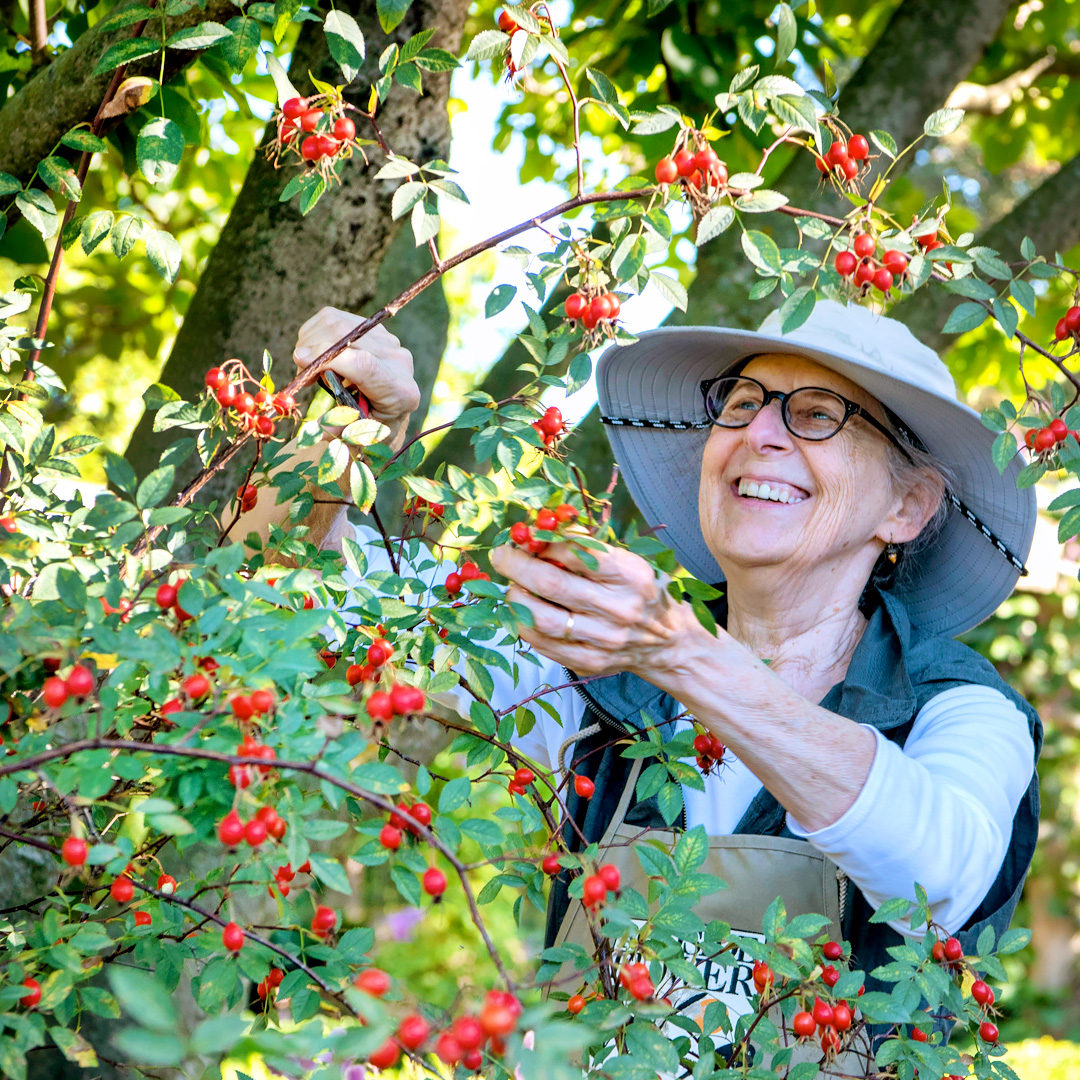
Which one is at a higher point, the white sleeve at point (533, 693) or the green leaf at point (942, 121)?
the green leaf at point (942, 121)

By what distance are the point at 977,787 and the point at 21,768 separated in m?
1.34

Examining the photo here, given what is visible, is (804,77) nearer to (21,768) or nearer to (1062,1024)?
(21,768)

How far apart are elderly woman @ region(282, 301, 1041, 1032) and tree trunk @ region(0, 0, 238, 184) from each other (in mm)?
470

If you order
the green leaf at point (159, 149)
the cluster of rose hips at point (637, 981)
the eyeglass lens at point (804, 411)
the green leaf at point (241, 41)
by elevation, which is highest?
the green leaf at point (241, 41)

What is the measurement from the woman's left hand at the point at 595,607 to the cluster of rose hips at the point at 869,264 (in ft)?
1.50

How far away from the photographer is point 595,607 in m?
1.34

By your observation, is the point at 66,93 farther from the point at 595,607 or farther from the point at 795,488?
the point at 795,488

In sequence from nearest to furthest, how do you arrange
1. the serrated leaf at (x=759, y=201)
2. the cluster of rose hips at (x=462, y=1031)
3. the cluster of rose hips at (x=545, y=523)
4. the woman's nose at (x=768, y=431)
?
the cluster of rose hips at (x=462, y=1031) < the cluster of rose hips at (x=545, y=523) < the serrated leaf at (x=759, y=201) < the woman's nose at (x=768, y=431)

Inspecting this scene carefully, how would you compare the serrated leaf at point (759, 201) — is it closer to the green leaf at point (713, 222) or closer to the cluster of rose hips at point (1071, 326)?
the green leaf at point (713, 222)

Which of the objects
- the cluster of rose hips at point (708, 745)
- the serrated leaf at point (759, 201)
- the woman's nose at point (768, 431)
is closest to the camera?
Result: the serrated leaf at point (759, 201)

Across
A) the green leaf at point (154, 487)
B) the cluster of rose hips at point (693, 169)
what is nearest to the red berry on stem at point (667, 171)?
the cluster of rose hips at point (693, 169)

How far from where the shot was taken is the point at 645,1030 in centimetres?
116

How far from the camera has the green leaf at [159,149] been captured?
4.70ft

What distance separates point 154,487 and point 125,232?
50cm
